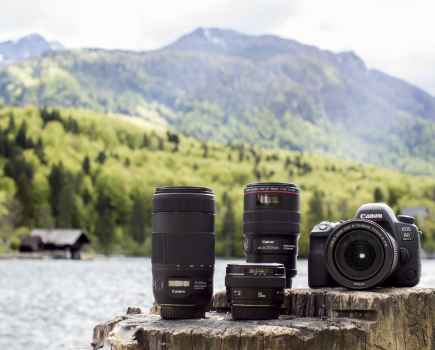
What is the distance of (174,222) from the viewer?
19.9 feet

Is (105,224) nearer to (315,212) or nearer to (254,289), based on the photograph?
(315,212)

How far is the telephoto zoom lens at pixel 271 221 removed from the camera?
696cm

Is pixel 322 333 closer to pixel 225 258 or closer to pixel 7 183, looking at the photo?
pixel 225 258

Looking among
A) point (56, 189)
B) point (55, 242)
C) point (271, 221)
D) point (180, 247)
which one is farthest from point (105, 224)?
point (180, 247)

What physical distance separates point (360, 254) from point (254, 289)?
1207 mm

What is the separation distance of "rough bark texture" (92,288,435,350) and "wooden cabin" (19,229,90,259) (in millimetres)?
149332

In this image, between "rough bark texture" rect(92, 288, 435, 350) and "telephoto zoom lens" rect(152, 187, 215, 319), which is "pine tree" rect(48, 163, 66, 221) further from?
"telephoto zoom lens" rect(152, 187, 215, 319)

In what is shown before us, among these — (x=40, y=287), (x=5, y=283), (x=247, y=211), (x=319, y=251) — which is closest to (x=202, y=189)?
(x=247, y=211)

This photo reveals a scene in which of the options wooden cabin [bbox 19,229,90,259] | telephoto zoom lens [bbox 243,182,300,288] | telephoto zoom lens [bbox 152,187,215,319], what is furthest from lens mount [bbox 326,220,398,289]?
wooden cabin [bbox 19,229,90,259]

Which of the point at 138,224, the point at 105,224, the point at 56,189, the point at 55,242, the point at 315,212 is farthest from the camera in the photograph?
the point at 138,224

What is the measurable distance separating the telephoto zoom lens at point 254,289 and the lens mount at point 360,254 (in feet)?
2.89

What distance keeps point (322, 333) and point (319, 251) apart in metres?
1.42

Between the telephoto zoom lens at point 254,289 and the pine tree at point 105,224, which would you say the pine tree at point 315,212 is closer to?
the pine tree at point 105,224

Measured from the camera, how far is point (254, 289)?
19.8ft
